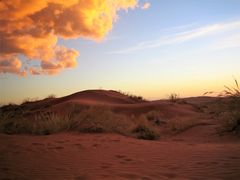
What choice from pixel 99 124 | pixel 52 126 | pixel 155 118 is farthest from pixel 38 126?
pixel 155 118

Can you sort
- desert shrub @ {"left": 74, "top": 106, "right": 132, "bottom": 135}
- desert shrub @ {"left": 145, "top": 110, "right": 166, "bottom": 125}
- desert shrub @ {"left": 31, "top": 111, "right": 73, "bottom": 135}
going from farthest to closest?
desert shrub @ {"left": 145, "top": 110, "right": 166, "bottom": 125} < desert shrub @ {"left": 74, "top": 106, "right": 132, "bottom": 135} < desert shrub @ {"left": 31, "top": 111, "right": 73, "bottom": 135}

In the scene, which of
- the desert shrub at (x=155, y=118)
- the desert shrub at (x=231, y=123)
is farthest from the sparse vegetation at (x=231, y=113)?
the desert shrub at (x=155, y=118)

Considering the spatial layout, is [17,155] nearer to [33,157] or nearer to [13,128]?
[33,157]

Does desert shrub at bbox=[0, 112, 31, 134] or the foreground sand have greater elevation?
desert shrub at bbox=[0, 112, 31, 134]

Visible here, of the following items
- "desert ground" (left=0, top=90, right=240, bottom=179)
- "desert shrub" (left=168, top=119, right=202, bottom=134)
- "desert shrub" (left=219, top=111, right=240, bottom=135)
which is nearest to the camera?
"desert ground" (left=0, top=90, right=240, bottom=179)

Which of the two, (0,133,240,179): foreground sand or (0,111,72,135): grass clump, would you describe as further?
(0,111,72,135): grass clump

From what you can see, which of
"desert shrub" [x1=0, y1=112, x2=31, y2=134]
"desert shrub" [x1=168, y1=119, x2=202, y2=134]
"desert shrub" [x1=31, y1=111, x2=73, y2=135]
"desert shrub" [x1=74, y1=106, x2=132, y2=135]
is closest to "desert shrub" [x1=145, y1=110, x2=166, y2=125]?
"desert shrub" [x1=168, y1=119, x2=202, y2=134]

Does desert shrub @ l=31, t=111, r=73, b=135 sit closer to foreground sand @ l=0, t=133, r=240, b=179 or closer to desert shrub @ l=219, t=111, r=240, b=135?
foreground sand @ l=0, t=133, r=240, b=179

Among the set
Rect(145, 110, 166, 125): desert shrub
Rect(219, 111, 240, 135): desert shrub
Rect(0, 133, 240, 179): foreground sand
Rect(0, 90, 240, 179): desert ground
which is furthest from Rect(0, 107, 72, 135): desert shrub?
Rect(145, 110, 166, 125): desert shrub

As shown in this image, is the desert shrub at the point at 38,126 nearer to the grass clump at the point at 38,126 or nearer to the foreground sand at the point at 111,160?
the grass clump at the point at 38,126

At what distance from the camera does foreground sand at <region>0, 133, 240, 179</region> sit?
16.3 feet

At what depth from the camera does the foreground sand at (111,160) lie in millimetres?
4980

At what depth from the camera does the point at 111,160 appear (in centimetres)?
600

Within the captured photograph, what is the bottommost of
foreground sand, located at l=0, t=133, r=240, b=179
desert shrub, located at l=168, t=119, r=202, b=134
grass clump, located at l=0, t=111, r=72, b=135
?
foreground sand, located at l=0, t=133, r=240, b=179
